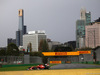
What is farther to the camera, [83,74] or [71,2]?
[71,2]

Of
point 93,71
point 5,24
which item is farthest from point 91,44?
point 93,71

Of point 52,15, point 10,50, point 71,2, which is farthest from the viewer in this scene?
point 10,50

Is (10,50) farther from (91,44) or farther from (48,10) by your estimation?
(91,44)

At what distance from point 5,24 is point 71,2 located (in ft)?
53.7

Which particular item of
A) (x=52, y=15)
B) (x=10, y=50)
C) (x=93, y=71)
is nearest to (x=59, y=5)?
(x=52, y=15)

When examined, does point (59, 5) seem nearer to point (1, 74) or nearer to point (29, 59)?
point (29, 59)

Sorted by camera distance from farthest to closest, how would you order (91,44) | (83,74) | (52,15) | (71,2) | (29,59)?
(91,44) → (29,59) → (52,15) → (71,2) → (83,74)

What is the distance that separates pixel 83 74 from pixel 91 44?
17828 centimetres

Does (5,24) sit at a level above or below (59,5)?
below

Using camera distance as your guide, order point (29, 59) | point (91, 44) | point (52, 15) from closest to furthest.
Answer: point (52, 15) < point (29, 59) < point (91, 44)

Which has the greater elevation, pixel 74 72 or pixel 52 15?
pixel 52 15

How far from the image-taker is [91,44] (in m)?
188

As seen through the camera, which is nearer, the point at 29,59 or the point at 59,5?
the point at 59,5

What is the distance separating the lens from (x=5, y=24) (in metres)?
42.8
